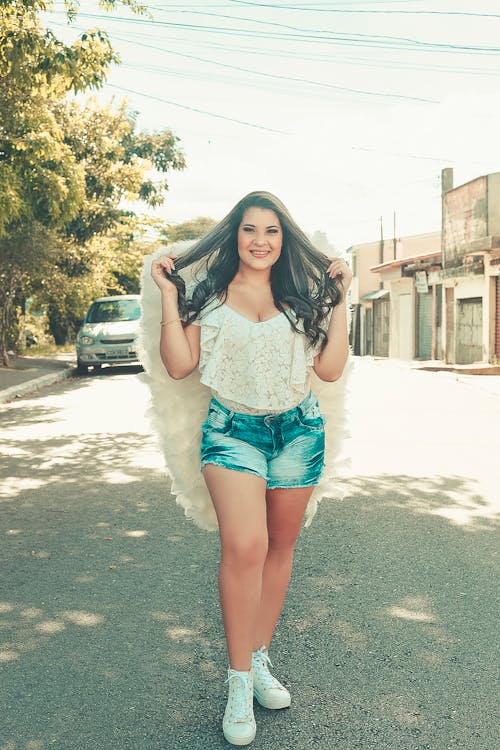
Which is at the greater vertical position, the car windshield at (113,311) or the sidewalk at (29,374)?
the car windshield at (113,311)

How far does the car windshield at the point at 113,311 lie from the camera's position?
69.1 feet

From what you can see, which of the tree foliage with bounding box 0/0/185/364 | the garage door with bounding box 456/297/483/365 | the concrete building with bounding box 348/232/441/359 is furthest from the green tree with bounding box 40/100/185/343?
the garage door with bounding box 456/297/483/365

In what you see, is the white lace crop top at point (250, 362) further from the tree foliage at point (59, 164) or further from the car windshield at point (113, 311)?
the car windshield at point (113, 311)

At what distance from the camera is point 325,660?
11.2ft

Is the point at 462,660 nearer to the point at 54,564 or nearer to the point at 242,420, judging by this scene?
the point at 242,420

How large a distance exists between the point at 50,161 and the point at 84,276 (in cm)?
1240

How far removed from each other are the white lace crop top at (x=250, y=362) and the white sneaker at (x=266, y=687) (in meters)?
0.91

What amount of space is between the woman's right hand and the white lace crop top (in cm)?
15

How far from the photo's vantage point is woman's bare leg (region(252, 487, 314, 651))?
9.71 feet

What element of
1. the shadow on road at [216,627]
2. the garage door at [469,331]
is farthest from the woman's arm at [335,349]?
the garage door at [469,331]

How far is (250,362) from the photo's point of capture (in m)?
2.92

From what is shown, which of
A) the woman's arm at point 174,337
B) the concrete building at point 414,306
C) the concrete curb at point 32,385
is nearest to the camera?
the woman's arm at point 174,337

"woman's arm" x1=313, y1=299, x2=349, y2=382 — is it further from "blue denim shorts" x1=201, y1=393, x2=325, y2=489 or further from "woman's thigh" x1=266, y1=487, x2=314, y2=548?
"woman's thigh" x1=266, y1=487, x2=314, y2=548

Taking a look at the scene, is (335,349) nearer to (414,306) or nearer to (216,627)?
(216,627)
